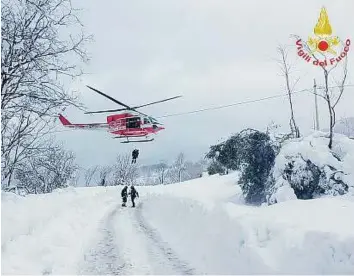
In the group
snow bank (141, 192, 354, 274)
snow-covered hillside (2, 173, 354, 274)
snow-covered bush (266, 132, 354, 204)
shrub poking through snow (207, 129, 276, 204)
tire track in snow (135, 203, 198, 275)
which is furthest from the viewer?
shrub poking through snow (207, 129, 276, 204)

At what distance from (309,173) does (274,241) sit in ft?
45.9

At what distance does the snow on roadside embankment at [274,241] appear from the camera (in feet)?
24.4

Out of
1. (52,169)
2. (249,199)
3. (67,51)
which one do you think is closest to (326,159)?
(249,199)

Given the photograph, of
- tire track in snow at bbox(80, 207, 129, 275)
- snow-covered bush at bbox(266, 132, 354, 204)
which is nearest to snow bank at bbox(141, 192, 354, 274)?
tire track in snow at bbox(80, 207, 129, 275)

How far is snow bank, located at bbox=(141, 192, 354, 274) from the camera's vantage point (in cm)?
745

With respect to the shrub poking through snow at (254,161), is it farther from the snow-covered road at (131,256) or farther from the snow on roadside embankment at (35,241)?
the snow on roadside embankment at (35,241)

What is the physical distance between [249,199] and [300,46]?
11508 mm

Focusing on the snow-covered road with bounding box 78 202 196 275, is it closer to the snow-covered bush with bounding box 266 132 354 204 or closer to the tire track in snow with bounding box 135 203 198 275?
the tire track in snow with bounding box 135 203 198 275

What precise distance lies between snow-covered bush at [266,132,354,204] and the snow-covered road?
29.0 feet

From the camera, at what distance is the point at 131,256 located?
36.2ft

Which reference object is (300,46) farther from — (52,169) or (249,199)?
(52,169)

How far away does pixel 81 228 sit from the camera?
17344mm

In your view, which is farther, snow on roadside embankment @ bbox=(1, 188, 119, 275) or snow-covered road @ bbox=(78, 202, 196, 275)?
snow-covered road @ bbox=(78, 202, 196, 275)

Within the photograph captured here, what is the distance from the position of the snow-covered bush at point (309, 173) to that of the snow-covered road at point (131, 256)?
8.82m
